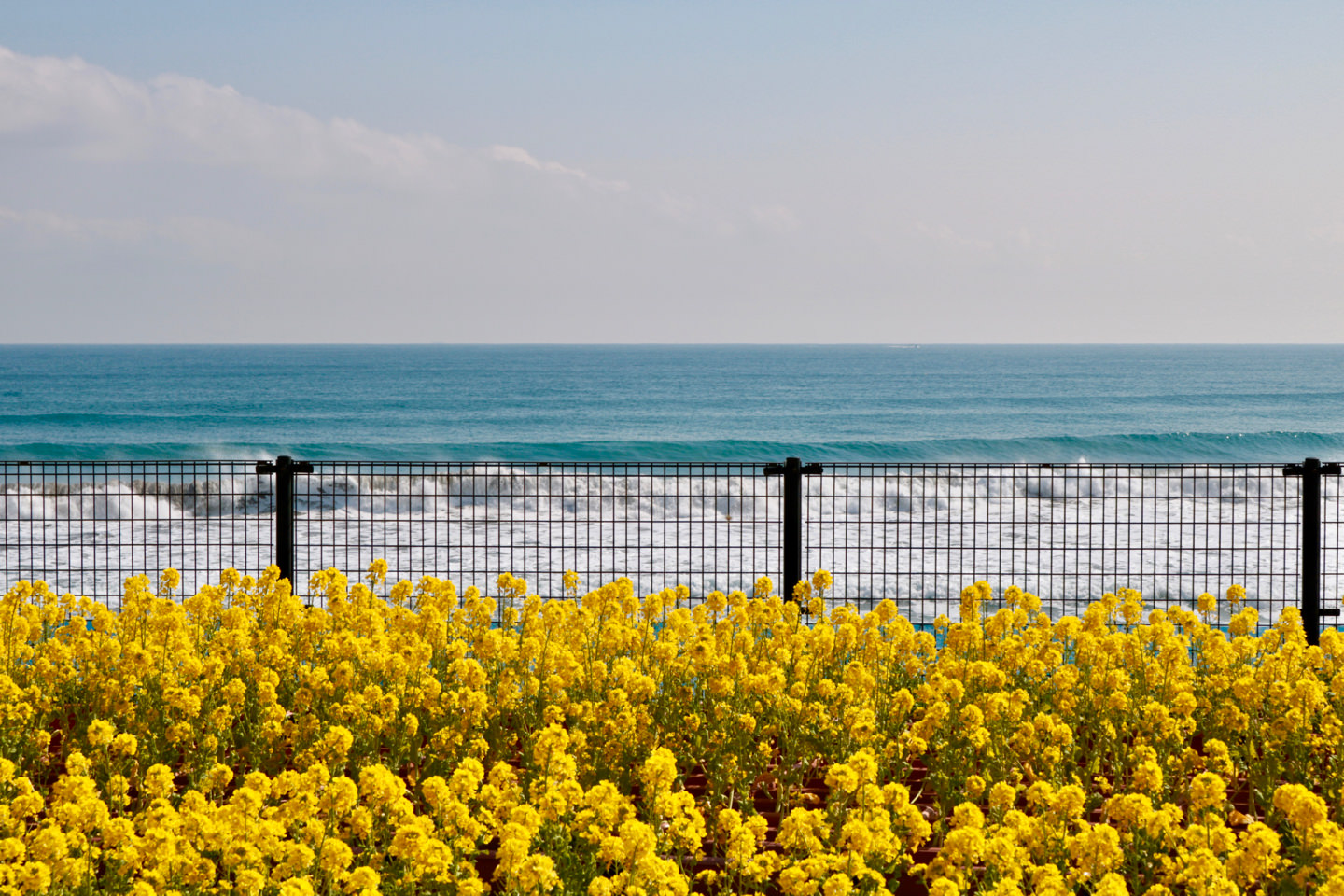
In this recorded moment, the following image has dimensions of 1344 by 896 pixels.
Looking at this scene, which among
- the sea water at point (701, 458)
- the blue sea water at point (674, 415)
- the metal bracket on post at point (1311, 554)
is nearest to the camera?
the metal bracket on post at point (1311, 554)

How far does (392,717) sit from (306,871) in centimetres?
133

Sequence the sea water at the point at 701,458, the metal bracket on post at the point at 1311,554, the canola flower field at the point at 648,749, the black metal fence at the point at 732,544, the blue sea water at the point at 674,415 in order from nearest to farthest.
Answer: the canola flower field at the point at 648,749 → the metal bracket on post at the point at 1311,554 → the sea water at the point at 701,458 → the black metal fence at the point at 732,544 → the blue sea water at the point at 674,415

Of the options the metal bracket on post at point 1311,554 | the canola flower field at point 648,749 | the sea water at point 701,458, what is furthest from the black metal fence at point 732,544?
the canola flower field at point 648,749

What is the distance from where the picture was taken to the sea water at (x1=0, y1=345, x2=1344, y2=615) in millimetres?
9023

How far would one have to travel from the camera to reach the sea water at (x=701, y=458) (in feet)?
29.6

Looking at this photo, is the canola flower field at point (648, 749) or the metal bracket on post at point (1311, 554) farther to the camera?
the metal bracket on post at point (1311, 554)

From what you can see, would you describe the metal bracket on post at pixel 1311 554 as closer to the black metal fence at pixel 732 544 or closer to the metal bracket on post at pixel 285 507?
the black metal fence at pixel 732 544

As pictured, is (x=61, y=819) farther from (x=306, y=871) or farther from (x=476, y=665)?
(x=476, y=665)

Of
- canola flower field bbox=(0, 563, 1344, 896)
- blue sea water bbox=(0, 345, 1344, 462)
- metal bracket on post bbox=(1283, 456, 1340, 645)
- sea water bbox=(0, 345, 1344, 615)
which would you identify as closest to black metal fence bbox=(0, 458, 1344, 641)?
sea water bbox=(0, 345, 1344, 615)

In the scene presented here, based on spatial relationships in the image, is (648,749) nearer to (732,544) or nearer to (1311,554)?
(1311,554)

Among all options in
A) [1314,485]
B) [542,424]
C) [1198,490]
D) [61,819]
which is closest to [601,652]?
[61,819]

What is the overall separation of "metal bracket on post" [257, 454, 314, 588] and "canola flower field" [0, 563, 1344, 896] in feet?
0.96

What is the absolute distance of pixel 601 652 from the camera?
Result: 587 centimetres

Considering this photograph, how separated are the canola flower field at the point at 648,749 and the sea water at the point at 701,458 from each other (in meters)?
1.36
